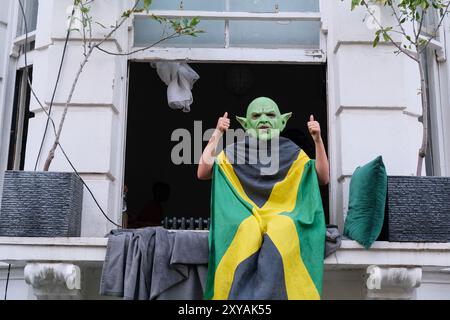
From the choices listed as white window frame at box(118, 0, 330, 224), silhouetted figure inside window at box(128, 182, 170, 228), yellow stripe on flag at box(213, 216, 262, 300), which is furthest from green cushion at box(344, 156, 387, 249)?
silhouetted figure inside window at box(128, 182, 170, 228)

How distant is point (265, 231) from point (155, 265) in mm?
752

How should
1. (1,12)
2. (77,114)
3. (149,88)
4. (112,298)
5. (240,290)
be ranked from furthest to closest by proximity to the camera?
(149,88), (1,12), (77,114), (112,298), (240,290)

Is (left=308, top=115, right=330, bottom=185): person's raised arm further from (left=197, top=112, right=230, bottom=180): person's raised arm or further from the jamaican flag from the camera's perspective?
(left=197, top=112, right=230, bottom=180): person's raised arm

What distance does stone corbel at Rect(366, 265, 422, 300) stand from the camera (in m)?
4.69

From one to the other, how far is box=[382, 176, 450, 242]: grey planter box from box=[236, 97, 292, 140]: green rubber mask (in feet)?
2.93

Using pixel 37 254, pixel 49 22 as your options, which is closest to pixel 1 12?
pixel 49 22

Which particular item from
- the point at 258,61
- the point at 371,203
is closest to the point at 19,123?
the point at 258,61

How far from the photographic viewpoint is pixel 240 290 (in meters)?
4.49

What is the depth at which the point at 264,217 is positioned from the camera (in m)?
4.71

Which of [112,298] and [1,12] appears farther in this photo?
[1,12]

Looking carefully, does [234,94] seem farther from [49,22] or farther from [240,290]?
[240,290]

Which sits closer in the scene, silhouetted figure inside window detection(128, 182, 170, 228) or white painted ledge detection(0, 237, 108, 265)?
white painted ledge detection(0, 237, 108, 265)

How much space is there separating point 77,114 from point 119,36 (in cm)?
72

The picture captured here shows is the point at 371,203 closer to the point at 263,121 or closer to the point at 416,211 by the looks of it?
the point at 416,211
